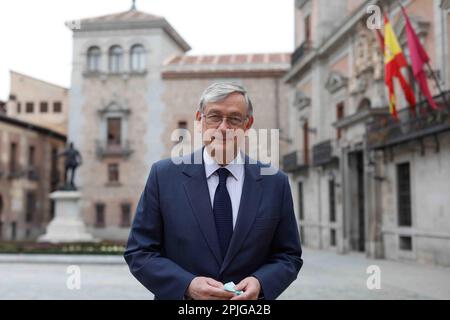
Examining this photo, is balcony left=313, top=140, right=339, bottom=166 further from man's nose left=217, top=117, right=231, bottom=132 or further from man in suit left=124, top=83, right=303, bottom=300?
man's nose left=217, top=117, right=231, bottom=132

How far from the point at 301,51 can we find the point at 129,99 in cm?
1175

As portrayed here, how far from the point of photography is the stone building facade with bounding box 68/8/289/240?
33875 mm

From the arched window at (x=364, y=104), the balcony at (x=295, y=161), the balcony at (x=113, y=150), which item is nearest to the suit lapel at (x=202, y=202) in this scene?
the arched window at (x=364, y=104)

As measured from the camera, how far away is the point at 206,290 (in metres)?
2.22

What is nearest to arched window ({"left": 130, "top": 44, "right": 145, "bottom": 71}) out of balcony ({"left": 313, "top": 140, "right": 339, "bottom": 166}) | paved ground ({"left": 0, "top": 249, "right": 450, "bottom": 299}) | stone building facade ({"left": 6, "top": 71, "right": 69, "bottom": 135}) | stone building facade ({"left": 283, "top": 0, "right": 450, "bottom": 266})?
stone building facade ({"left": 283, "top": 0, "right": 450, "bottom": 266})

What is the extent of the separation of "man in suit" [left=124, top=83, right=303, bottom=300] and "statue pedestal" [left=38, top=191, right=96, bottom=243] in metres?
20.3

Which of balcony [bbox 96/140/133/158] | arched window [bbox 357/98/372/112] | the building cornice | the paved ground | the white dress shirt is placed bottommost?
the paved ground

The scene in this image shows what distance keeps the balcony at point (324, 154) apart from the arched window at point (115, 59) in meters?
15.2

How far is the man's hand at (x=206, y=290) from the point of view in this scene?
86.9 inches

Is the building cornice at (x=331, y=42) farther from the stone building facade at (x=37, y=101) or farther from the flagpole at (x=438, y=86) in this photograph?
the stone building facade at (x=37, y=101)

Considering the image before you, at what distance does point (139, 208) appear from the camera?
99.4 inches

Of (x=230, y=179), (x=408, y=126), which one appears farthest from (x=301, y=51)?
(x=230, y=179)

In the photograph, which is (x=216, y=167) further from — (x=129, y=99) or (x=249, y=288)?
(x=129, y=99)

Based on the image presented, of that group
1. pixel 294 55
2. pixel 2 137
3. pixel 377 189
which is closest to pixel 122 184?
pixel 2 137
